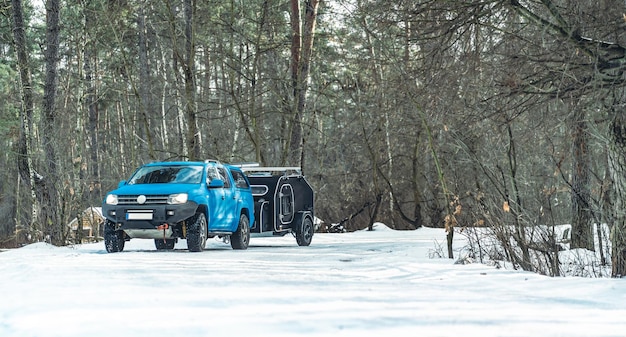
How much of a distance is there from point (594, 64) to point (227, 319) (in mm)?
6914

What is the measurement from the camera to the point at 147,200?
48.3 ft

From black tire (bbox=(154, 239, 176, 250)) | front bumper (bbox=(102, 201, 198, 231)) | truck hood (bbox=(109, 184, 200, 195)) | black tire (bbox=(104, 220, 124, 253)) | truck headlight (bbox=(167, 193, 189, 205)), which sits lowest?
black tire (bbox=(154, 239, 176, 250))

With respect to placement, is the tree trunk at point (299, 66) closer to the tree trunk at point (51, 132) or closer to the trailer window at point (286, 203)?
the trailer window at point (286, 203)

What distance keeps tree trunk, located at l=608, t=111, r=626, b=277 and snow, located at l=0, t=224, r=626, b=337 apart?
193 cm

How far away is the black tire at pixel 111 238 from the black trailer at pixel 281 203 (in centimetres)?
348

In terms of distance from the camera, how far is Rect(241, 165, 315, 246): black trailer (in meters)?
18.0

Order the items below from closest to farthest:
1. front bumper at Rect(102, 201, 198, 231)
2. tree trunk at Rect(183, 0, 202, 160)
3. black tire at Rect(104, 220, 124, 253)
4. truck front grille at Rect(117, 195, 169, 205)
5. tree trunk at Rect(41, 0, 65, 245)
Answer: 1. front bumper at Rect(102, 201, 198, 231)
2. truck front grille at Rect(117, 195, 169, 205)
3. black tire at Rect(104, 220, 124, 253)
4. tree trunk at Rect(41, 0, 65, 245)
5. tree trunk at Rect(183, 0, 202, 160)

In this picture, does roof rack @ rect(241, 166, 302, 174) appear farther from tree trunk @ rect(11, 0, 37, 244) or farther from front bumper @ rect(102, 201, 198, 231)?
tree trunk @ rect(11, 0, 37, 244)

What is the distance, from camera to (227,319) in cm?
620

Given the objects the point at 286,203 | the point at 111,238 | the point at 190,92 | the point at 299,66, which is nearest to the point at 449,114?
the point at 286,203

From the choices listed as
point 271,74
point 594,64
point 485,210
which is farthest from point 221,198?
point 271,74

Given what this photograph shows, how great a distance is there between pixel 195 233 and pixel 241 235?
2.08 metres

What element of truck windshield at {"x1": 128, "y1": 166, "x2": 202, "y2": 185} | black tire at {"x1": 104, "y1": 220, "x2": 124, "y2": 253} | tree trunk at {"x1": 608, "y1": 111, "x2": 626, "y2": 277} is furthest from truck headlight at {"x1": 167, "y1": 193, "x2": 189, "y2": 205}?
tree trunk at {"x1": 608, "y1": 111, "x2": 626, "y2": 277}

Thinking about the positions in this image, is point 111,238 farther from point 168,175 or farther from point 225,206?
point 225,206
